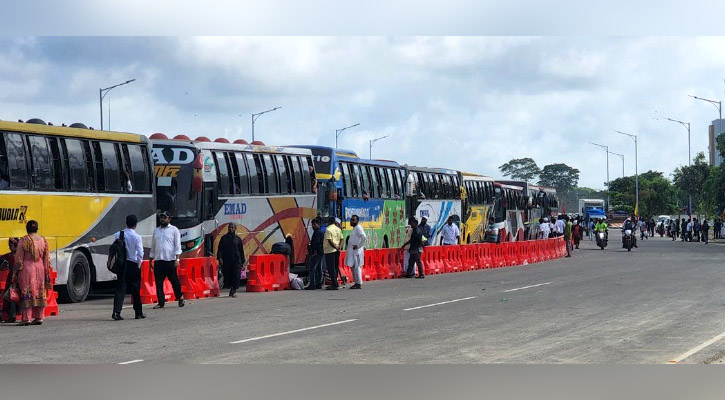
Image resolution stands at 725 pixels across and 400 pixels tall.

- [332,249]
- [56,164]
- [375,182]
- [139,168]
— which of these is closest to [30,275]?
[56,164]

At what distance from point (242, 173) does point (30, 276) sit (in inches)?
464

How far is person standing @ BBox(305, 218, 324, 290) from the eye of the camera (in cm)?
2731

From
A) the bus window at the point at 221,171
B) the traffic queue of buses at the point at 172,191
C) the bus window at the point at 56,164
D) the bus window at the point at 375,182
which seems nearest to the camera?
the traffic queue of buses at the point at 172,191

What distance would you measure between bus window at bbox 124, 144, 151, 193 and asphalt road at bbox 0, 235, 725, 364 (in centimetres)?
266

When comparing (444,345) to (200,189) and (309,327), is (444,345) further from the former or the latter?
(200,189)

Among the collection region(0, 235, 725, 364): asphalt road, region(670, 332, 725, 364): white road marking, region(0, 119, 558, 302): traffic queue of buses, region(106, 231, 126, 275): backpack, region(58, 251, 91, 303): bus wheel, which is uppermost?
region(0, 119, 558, 302): traffic queue of buses

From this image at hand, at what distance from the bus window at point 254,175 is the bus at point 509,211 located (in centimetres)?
2723

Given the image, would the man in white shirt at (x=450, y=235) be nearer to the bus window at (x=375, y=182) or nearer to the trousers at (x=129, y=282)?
the bus window at (x=375, y=182)

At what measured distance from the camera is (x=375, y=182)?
4038cm

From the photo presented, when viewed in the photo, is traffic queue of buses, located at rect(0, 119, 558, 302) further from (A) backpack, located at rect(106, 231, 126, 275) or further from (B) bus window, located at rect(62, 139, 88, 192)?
(A) backpack, located at rect(106, 231, 126, 275)

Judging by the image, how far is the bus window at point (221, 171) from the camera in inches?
1141

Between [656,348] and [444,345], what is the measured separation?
2542 mm

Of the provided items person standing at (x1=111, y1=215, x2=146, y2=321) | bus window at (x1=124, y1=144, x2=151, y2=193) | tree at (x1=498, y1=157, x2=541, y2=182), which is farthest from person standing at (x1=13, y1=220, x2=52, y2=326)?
tree at (x1=498, y1=157, x2=541, y2=182)

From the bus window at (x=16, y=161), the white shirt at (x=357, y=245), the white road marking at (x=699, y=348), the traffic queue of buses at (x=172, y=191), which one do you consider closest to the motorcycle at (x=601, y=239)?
the traffic queue of buses at (x=172, y=191)
